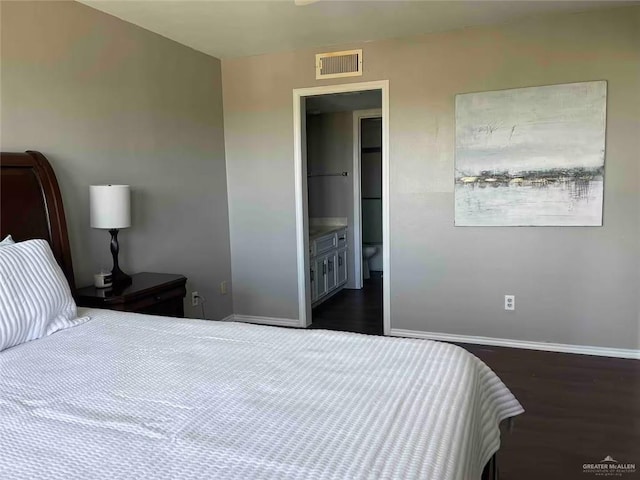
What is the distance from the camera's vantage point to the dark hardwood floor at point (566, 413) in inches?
87.5

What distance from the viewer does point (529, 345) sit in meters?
3.67

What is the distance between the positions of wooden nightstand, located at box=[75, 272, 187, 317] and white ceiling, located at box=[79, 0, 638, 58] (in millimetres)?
1680

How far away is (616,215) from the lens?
336 cm

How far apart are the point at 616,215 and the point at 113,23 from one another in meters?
3.63

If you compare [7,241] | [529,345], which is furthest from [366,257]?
[7,241]

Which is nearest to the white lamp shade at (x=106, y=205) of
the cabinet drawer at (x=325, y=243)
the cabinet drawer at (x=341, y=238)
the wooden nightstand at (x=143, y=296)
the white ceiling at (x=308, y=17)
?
the wooden nightstand at (x=143, y=296)

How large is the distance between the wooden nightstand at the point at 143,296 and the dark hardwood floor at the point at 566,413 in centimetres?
201

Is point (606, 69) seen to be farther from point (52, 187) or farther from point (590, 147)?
point (52, 187)

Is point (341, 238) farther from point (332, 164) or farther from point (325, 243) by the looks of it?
point (332, 164)

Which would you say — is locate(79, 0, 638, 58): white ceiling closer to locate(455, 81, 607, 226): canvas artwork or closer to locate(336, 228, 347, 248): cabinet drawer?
locate(455, 81, 607, 226): canvas artwork

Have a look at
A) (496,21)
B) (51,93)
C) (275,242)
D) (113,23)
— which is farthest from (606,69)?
(51,93)

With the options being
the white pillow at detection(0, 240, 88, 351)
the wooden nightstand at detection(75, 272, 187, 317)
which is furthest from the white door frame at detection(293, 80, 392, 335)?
the white pillow at detection(0, 240, 88, 351)

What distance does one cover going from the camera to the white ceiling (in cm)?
299

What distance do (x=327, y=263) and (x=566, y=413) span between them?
116 inches
